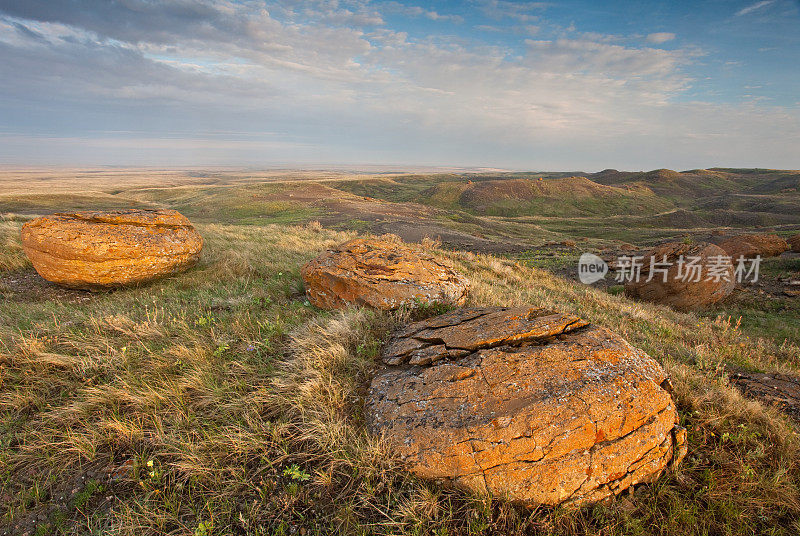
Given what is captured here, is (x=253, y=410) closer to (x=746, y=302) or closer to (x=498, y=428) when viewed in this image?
(x=498, y=428)

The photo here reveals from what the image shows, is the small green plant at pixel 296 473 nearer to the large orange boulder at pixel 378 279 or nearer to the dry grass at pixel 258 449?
the dry grass at pixel 258 449

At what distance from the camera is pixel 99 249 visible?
709 centimetres

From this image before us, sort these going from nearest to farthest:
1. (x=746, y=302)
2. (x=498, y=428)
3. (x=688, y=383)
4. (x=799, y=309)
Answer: (x=498, y=428) < (x=688, y=383) < (x=799, y=309) < (x=746, y=302)

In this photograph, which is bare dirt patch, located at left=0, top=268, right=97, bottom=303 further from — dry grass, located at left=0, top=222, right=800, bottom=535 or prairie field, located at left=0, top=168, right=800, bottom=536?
dry grass, located at left=0, top=222, right=800, bottom=535

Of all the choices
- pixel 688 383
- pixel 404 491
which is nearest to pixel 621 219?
pixel 688 383

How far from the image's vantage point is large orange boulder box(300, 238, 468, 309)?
547cm

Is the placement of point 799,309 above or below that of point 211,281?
below

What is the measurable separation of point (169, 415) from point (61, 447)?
80 centimetres

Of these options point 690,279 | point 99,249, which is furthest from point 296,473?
point 690,279

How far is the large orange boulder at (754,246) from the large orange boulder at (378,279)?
62.3 feet

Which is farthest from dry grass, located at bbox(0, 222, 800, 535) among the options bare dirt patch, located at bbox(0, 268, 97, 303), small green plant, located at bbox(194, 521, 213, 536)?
bare dirt patch, located at bbox(0, 268, 97, 303)

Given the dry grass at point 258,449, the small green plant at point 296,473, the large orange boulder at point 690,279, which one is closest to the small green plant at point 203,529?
the dry grass at point 258,449

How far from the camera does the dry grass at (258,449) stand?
231cm

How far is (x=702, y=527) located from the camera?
2.37m
